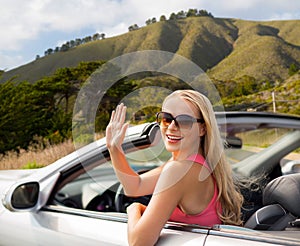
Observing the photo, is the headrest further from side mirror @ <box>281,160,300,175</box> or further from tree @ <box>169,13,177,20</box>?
tree @ <box>169,13,177,20</box>

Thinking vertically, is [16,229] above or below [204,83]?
below

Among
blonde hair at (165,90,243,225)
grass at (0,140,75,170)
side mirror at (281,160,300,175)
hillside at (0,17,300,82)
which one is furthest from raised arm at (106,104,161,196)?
hillside at (0,17,300,82)

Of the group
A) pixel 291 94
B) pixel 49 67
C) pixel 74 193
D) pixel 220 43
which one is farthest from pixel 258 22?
pixel 74 193

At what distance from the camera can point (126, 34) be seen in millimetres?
91750

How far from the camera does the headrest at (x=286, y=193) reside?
7.30 ft

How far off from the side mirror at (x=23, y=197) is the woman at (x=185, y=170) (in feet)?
2.60

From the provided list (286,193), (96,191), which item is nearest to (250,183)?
(286,193)

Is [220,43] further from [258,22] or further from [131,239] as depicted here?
[131,239]

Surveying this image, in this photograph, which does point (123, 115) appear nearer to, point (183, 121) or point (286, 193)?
point (183, 121)

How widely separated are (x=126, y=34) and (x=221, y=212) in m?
91.3

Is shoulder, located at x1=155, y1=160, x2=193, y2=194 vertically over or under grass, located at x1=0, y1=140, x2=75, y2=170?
under

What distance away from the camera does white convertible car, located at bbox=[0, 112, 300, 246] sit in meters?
1.93

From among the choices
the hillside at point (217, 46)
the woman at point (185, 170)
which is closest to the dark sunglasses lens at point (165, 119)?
the woman at point (185, 170)

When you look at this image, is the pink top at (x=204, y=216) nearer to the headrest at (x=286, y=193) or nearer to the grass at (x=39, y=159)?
the headrest at (x=286, y=193)
